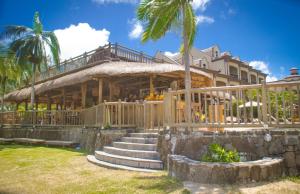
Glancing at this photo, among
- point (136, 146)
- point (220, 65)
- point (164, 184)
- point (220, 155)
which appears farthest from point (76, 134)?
point (220, 65)

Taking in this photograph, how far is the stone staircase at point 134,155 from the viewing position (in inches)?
275

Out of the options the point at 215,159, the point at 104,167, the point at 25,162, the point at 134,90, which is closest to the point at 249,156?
the point at 215,159

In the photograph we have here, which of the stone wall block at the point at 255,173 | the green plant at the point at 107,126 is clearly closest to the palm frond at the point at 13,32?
the green plant at the point at 107,126

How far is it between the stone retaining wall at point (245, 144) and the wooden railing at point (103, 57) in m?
9.79

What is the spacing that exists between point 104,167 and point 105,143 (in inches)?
89.6

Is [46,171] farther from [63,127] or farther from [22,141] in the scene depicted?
[22,141]

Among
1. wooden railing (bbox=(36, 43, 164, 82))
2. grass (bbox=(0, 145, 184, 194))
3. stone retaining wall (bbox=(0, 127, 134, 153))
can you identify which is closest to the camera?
grass (bbox=(0, 145, 184, 194))

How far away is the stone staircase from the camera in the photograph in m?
6.99

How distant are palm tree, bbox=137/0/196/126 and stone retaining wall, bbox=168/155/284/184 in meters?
2.89

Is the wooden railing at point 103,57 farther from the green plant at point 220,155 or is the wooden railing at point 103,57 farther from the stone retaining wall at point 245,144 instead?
the green plant at point 220,155

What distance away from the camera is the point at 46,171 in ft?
24.1

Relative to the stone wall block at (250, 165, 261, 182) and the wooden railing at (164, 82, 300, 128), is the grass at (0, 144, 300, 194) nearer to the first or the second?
the stone wall block at (250, 165, 261, 182)

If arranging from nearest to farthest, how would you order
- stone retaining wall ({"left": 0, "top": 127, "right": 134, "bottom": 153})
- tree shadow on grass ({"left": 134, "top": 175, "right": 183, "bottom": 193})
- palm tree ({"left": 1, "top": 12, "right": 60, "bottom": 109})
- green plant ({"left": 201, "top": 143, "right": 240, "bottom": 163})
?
1. tree shadow on grass ({"left": 134, "top": 175, "right": 183, "bottom": 193})
2. green plant ({"left": 201, "top": 143, "right": 240, "bottom": 163})
3. stone retaining wall ({"left": 0, "top": 127, "right": 134, "bottom": 153})
4. palm tree ({"left": 1, "top": 12, "right": 60, "bottom": 109})

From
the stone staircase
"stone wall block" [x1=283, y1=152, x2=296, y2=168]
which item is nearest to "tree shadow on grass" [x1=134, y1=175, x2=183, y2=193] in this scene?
the stone staircase
